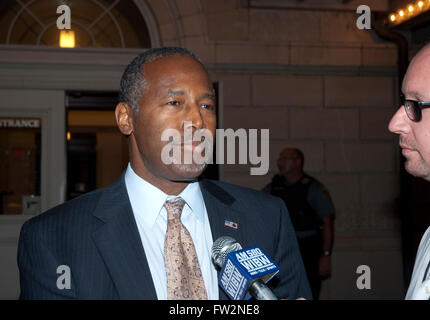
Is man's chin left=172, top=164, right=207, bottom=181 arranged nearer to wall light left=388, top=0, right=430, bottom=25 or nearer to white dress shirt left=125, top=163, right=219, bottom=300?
white dress shirt left=125, top=163, right=219, bottom=300

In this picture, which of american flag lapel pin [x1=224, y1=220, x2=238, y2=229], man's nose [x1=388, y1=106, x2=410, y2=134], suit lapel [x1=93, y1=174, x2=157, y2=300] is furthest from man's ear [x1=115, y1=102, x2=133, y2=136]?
man's nose [x1=388, y1=106, x2=410, y2=134]

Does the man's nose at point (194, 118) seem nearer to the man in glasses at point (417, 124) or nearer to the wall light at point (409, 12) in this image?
the man in glasses at point (417, 124)

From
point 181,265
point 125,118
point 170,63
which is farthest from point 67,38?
point 181,265

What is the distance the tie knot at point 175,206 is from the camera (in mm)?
1610

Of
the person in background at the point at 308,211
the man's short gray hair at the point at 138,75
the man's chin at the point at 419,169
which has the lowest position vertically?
the person in background at the point at 308,211

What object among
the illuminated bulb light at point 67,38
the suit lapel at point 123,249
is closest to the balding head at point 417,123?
the suit lapel at point 123,249

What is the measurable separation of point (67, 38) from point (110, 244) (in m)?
4.89

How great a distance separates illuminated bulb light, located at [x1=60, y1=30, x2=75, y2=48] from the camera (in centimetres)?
565

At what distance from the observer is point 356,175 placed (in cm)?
612

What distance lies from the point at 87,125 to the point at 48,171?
759cm

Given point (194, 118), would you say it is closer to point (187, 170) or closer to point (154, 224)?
point (187, 170)

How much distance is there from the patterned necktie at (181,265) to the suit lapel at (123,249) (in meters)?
0.07
